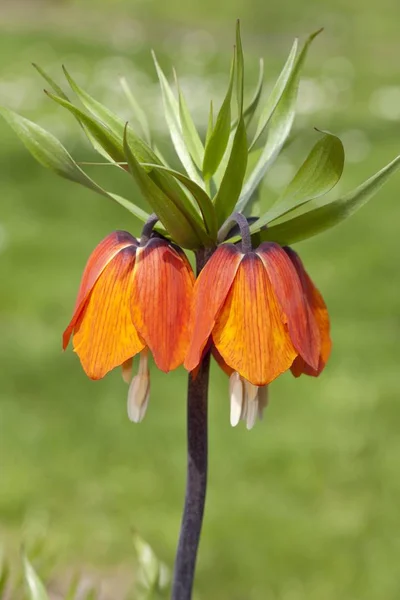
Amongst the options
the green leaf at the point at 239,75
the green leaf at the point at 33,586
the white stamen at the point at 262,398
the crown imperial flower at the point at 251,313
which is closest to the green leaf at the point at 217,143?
the green leaf at the point at 239,75

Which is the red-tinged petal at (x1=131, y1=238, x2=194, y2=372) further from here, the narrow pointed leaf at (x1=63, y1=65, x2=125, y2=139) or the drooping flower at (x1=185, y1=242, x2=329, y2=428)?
the narrow pointed leaf at (x1=63, y1=65, x2=125, y2=139)

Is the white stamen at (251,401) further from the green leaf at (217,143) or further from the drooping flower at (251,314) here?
the green leaf at (217,143)

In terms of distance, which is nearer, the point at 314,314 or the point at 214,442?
the point at 314,314

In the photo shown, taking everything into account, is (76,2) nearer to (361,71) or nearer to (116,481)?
(361,71)

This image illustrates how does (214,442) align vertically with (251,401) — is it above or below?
below

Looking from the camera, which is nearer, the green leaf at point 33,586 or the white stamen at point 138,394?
the white stamen at point 138,394

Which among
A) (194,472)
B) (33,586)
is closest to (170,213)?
(194,472)

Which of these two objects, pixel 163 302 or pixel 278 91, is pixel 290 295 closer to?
pixel 163 302

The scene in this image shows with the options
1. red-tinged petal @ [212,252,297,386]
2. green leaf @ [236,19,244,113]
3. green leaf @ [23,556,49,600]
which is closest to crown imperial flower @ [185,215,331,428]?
red-tinged petal @ [212,252,297,386]
